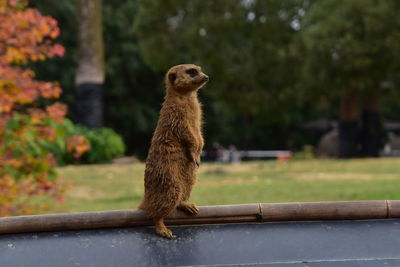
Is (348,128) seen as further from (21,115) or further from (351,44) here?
A: (21,115)

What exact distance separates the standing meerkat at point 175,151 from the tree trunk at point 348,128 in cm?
2398

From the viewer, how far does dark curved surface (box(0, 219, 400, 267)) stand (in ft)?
11.3

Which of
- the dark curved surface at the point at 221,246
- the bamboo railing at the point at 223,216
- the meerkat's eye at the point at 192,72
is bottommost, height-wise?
the dark curved surface at the point at 221,246

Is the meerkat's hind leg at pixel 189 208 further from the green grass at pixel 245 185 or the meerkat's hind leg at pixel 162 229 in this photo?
the green grass at pixel 245 185

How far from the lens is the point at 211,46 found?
29094mm

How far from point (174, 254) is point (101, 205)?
747cm

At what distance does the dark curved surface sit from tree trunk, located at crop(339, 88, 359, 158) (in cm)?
2392

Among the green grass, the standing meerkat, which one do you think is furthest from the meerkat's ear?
the green grass

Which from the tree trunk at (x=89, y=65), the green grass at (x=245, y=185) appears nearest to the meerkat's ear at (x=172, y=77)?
the green grass at (x=245, y=185)

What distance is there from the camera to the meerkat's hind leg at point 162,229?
11.9ft

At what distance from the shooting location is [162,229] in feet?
12.0

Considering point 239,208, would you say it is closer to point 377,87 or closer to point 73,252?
point 73,252

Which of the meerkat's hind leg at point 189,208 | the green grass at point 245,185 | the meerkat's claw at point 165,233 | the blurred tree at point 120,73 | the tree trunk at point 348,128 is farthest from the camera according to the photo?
the blurred tree at point 120,73

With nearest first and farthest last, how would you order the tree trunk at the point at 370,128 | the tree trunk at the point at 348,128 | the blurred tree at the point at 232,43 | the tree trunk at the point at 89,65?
1. the tree trunk at the point at 89,65
2. the tree trunk at the point at 348,128
3. the tree trunk at the point at 370,128
4. the blurred tree at the point at 232,43
